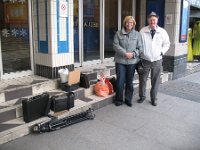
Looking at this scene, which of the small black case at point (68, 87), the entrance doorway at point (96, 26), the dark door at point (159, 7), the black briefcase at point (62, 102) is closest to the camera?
the black briefcase at point (62, 102)

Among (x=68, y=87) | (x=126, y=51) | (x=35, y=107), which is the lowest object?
(x=35, y=107)

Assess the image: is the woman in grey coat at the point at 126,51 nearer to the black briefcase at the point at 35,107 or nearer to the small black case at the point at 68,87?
the small black case at the point at 68,87

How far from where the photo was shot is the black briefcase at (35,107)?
11.5 feet

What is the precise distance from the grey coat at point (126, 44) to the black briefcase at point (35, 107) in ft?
4.62

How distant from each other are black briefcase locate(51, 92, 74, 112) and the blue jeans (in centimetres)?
93

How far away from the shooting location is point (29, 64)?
496 cm

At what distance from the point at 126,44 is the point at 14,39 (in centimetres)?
203

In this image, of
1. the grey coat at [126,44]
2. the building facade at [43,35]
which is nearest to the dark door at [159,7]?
the building facade at [43,35]

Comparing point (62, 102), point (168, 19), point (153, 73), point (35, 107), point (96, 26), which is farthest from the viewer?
point (168, 19)

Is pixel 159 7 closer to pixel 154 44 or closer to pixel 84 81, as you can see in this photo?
pixel 154 44

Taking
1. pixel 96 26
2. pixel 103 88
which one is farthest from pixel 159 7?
pixel 103 88

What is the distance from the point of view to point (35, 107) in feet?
11.8

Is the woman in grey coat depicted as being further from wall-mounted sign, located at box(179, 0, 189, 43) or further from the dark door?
wall-mounted sign, located at box(179, 0, 189, 43)

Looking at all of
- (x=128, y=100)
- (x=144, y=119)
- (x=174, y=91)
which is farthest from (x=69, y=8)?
(x=174, y=91)
